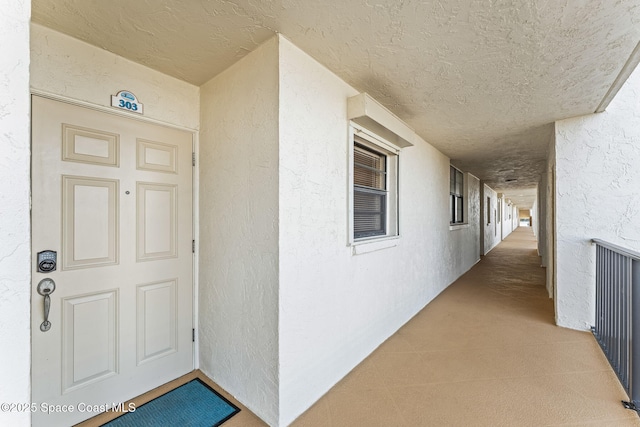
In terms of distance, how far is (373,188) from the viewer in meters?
2.85

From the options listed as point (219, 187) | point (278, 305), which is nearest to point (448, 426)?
point (278, 305)

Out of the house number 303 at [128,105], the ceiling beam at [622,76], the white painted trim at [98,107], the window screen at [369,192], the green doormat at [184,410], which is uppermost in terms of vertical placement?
the ceiling beam at [622,76]

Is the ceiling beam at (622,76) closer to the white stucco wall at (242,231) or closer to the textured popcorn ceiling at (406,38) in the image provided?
the textured popcorn ceiling at (406,38)

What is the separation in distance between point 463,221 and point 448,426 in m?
5.25

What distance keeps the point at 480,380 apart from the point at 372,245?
1344 millimetres

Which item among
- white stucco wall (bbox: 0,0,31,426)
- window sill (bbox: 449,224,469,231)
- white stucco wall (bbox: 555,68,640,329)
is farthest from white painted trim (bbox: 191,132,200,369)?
window sill (bbox: 449,224,469,231)

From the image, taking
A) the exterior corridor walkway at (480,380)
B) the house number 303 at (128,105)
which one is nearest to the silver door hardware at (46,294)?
the house number 303 at (128,105)

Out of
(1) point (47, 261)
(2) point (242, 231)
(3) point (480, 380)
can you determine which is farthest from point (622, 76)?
(1) point (47, 261)

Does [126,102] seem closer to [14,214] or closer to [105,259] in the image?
[105,259]

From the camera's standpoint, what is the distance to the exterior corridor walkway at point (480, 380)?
173 centimetres

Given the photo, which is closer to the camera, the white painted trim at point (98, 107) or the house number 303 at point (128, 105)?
the white painted trim at point (98, 107)

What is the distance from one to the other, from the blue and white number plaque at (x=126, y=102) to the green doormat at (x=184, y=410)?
2.09 m

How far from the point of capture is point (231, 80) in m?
1.99

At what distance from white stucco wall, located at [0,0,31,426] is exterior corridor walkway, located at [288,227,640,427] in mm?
1508
